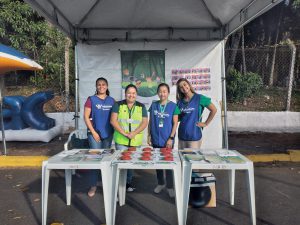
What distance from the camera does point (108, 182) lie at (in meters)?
3.59

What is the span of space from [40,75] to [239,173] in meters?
8.86

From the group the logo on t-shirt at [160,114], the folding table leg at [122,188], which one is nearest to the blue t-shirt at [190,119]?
the logo on t-shirt at [160,114]

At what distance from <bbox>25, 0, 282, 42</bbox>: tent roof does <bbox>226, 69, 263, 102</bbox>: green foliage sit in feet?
16.2

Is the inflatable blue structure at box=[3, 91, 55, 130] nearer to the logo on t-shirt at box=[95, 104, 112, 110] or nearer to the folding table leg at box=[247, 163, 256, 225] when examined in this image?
the logo on t-shirt at box=[95, 104, 112, 110]

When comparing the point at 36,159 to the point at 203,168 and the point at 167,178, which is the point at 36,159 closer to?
the point at 167,178

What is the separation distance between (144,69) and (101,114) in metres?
2.25

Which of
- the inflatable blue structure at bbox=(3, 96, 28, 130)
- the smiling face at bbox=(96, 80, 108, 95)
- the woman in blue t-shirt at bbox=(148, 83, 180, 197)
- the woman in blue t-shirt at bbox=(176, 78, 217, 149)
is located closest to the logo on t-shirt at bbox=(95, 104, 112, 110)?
the smiling face at bbox=(96, 80, 108, 95)

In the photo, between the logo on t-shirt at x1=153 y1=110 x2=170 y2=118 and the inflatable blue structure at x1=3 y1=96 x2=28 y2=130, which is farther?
the inflatable blue structure at x1=3 y1=96 x2=28 y2=130

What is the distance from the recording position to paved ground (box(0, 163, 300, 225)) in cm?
410

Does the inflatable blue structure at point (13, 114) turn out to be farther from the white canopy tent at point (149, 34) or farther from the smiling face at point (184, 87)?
the smiling face at point (184, 87)

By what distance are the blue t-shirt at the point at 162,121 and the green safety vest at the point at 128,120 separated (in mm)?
211

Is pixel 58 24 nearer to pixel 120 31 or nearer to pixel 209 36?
pixel 120 31

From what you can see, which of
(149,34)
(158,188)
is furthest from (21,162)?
(149,34)

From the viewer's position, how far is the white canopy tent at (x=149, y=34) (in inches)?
226
